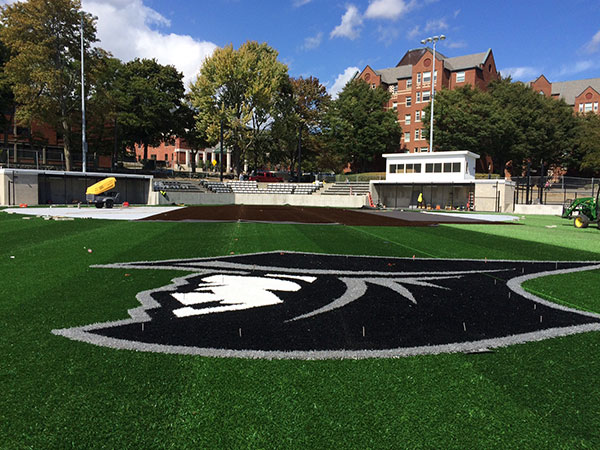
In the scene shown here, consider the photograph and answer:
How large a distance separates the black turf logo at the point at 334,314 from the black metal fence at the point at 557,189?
32.1 m

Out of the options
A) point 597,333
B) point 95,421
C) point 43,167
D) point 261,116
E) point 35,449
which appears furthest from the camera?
point 261,116

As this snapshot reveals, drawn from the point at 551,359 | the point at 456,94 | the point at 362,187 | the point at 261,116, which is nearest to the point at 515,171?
the point at 456,94

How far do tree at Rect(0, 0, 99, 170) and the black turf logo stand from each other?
41503 millimetres

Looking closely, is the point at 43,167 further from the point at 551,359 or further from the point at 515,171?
the point at 515,171

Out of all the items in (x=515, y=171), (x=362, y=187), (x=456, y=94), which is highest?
(x=456, y=94)

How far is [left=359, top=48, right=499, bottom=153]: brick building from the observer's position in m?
68.8

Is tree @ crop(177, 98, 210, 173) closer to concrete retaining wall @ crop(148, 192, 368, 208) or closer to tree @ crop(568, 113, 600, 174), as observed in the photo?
concrete retaining wall @ crop(148, 192, 368, 208)

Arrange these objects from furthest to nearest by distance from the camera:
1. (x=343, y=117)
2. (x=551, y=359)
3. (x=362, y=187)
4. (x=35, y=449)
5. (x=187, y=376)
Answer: (x=343, y=117) → (x=362, y=187) → (x=551, y=359) → (x=187, y=376) → (x=35, y=449)

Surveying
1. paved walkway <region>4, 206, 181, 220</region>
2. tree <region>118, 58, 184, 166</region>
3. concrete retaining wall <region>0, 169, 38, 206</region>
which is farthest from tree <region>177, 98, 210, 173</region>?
paved walkway <region>4, 206, 181, 220</region>

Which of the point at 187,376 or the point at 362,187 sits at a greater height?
the point at 362,187

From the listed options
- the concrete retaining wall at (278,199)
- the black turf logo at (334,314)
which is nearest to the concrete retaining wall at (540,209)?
the concrete retaining wall at (278,199)

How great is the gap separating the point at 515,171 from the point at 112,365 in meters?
74.9

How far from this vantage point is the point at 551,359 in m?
3.69

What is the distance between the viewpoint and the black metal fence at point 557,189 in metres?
34.2
